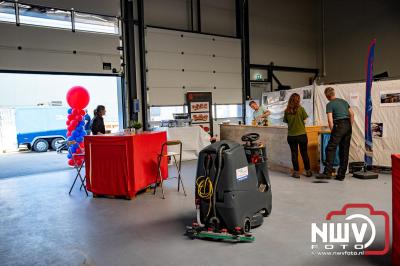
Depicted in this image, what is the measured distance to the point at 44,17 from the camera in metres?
7.20

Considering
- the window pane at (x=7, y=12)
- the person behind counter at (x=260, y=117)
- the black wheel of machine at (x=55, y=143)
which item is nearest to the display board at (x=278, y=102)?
the person behind counter at (x=260, y=117)

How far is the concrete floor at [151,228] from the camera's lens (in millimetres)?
2721

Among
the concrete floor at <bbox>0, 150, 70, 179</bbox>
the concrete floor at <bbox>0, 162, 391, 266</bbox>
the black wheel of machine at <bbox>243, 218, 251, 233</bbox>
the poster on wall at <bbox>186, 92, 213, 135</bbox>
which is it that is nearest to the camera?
the concrete floor at <bbox>0, 162, 391, 266</bbox>

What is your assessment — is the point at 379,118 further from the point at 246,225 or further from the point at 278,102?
the point at 246,225

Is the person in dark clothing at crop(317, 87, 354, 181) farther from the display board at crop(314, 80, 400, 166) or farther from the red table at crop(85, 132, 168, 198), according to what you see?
the red table at crop(85, 132, 168, 198)

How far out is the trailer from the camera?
11305 millimetres

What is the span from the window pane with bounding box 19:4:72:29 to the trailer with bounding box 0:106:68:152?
16.6 feet

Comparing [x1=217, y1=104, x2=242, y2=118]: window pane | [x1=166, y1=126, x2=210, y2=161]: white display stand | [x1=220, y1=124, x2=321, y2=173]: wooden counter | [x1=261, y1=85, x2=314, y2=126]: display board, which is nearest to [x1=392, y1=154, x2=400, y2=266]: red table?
[x1=220, y1=124, x2=321, y2=173]: wooden counter

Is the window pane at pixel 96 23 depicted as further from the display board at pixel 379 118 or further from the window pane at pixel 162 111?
the display board at pixel 379 118

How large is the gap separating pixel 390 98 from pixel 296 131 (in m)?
1.88

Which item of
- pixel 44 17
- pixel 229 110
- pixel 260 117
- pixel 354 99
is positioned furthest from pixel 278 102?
pixel 44 17

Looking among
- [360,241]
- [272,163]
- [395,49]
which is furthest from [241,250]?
[395,49]

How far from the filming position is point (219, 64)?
9953 mm

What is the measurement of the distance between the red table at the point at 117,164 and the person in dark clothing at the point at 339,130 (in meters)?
2.87
